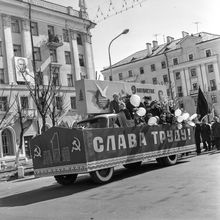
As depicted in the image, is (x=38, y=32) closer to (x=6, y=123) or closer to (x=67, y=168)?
(x=6, y=123)

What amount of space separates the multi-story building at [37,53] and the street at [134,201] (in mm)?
25804

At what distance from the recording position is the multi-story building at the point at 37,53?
1576 inches

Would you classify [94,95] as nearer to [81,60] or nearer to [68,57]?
[68,57]

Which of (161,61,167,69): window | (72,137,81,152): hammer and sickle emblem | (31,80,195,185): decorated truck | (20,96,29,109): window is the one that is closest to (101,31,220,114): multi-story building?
(161,61,167,69): window

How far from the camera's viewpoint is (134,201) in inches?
338

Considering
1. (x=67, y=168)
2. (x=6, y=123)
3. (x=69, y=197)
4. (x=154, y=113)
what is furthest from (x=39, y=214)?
(x=6, y=123)

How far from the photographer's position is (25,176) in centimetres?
2036

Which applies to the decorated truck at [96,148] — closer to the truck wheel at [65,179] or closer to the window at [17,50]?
the truck wheel at [65,179]

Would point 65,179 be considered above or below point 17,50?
below

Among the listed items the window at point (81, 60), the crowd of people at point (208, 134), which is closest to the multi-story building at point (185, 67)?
the window at point (81, 60)

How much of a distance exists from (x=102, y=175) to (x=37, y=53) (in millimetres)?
33823

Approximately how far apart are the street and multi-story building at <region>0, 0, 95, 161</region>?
84.7ft

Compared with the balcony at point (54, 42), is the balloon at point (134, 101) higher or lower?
lower

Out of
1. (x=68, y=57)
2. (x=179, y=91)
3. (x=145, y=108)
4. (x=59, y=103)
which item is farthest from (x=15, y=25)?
(x=179, y=91)
